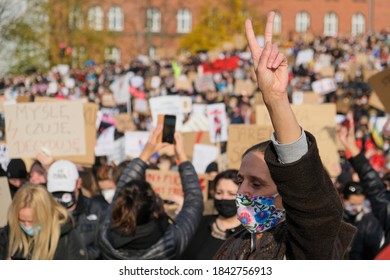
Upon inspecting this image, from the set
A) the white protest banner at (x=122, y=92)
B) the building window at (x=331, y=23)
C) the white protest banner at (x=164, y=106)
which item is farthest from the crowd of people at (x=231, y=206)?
the building window at (x=331, y=23)

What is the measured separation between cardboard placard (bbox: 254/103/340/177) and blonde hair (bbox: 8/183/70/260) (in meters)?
3.41

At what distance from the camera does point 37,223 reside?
422 cm

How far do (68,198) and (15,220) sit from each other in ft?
3.63

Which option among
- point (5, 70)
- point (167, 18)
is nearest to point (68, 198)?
point (5, 70)

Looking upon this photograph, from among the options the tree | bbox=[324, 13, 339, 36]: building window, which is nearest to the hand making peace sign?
the tree

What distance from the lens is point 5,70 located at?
75.9 ft

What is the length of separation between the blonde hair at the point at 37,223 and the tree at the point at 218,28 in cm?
4917

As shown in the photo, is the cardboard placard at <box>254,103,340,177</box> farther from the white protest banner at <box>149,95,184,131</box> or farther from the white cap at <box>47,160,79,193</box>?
the white cap at <box>47,160,79,193</box>

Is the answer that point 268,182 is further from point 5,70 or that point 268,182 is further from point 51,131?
point 5,70

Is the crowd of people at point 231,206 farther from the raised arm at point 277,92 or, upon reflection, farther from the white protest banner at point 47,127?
the white protest banner at point 47,127

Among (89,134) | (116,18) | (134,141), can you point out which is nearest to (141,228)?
(89,134)

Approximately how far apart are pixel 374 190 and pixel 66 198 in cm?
169

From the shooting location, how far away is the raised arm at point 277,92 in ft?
6.96

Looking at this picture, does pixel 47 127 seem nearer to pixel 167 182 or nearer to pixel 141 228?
pixel 167 182
